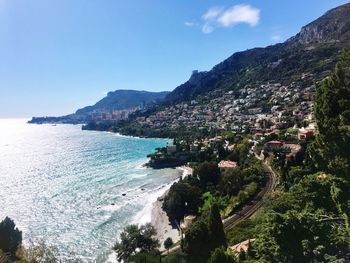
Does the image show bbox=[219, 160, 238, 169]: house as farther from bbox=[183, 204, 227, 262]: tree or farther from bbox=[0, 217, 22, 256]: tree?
bbox=[183, 204, 227, 262]: tree

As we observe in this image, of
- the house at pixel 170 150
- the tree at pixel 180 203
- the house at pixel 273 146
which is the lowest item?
the tree at pixel 180 203

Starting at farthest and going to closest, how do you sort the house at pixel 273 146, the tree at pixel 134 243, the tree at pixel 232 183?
the house at pixel 273 146 < the tree at pixel 232 183 < the tree at pixel 134 243

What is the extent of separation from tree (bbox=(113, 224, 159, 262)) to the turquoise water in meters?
2.77

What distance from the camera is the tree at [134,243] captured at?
32.9m

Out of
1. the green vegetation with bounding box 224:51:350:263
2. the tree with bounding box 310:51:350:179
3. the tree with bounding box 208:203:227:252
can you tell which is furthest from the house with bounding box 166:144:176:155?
the tree with bounding box 310:51:350:179

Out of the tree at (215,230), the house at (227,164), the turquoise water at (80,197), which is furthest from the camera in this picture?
the house at (227,164)

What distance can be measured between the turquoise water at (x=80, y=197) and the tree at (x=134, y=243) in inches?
109

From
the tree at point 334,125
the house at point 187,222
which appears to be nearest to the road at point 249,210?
the house at point 187,222

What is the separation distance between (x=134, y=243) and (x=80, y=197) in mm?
28073

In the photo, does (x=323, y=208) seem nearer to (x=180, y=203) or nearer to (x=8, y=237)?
(x=8, y=237)

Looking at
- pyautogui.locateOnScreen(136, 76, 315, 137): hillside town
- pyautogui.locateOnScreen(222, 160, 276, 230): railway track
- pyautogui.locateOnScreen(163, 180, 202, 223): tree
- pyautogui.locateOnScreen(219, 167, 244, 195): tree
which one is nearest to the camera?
pyautogui.locateOnScreen(222, 160, 276, 230): railway track

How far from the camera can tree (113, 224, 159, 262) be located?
1297 inches

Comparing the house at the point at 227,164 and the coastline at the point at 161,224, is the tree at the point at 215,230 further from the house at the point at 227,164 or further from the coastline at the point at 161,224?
the house at the point at 227,164

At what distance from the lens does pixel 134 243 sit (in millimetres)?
33250
